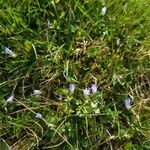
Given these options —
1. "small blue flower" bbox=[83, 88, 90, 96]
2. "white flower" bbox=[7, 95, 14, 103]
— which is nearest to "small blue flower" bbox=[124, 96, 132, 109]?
"small blue flower" bbox=[83, 88, 90, 96]

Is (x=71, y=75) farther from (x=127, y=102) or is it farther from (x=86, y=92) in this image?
(x=127, y=102)

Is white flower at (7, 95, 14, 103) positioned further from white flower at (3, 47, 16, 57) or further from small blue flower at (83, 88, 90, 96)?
small blue flower at (83, 88, 90, 96)

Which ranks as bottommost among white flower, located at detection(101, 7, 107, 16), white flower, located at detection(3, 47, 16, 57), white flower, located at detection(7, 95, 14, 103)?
white flower, located at detection(7, 95, 14, 103)

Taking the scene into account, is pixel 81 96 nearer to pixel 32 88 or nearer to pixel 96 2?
pixel 32 88

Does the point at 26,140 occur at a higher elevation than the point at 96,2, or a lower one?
lower

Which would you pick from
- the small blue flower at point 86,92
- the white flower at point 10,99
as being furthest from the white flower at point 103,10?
the white flower at point 10,99

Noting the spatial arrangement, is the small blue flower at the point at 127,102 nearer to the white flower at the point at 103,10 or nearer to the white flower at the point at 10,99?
the white flower at the point at 103,10

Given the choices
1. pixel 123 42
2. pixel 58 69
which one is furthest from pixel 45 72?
pixel 123 42

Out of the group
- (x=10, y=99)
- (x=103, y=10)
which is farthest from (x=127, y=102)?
(x=10, y=99)

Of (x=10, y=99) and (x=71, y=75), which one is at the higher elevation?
(x=71, y=75)
